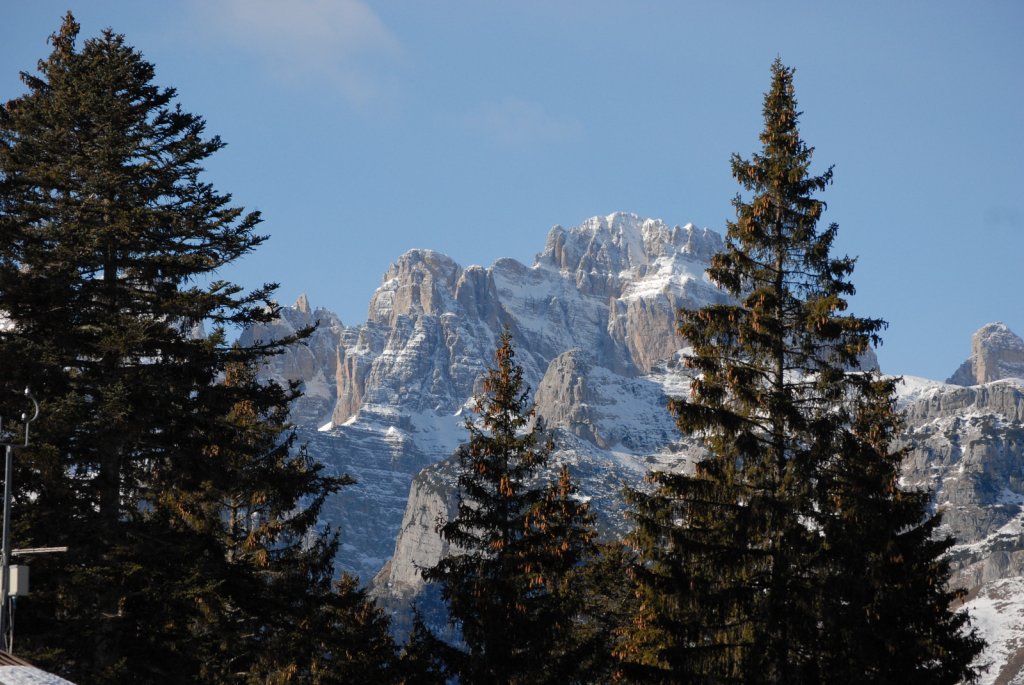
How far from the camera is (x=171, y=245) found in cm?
2664

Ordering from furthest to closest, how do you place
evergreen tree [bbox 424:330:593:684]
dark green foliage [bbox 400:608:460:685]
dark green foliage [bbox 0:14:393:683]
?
dark green foliage [bbox 400:608:460:685] → evergreen tree [bbox 424:330:593:684] → dark green foliage [bbox 0:14:393:683]

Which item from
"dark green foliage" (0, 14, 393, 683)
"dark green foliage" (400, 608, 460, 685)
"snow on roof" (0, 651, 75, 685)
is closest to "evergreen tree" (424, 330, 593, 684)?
"dark green foliage" (400, 608, 460, 685)

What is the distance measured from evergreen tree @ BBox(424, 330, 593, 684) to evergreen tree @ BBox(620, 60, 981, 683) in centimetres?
426

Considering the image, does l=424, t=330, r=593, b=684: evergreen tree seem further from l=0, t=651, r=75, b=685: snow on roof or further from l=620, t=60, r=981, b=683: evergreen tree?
l=0, t=651, r=75, b=685: snow on roof

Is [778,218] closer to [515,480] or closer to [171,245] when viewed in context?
[515,480]

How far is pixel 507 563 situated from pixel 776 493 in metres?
7.83

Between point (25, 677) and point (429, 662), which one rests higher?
point (25, 677)

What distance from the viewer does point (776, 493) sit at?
25.1m

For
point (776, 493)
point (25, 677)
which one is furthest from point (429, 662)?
point (25, 677)

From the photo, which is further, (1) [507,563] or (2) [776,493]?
(1) [507,563]

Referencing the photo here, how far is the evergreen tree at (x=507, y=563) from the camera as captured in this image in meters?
30.4

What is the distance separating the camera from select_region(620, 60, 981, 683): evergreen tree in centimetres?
2481

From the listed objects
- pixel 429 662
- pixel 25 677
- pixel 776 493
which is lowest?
pixel 429 662

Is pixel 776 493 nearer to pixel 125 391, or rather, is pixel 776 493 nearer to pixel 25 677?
pixel 125 391
